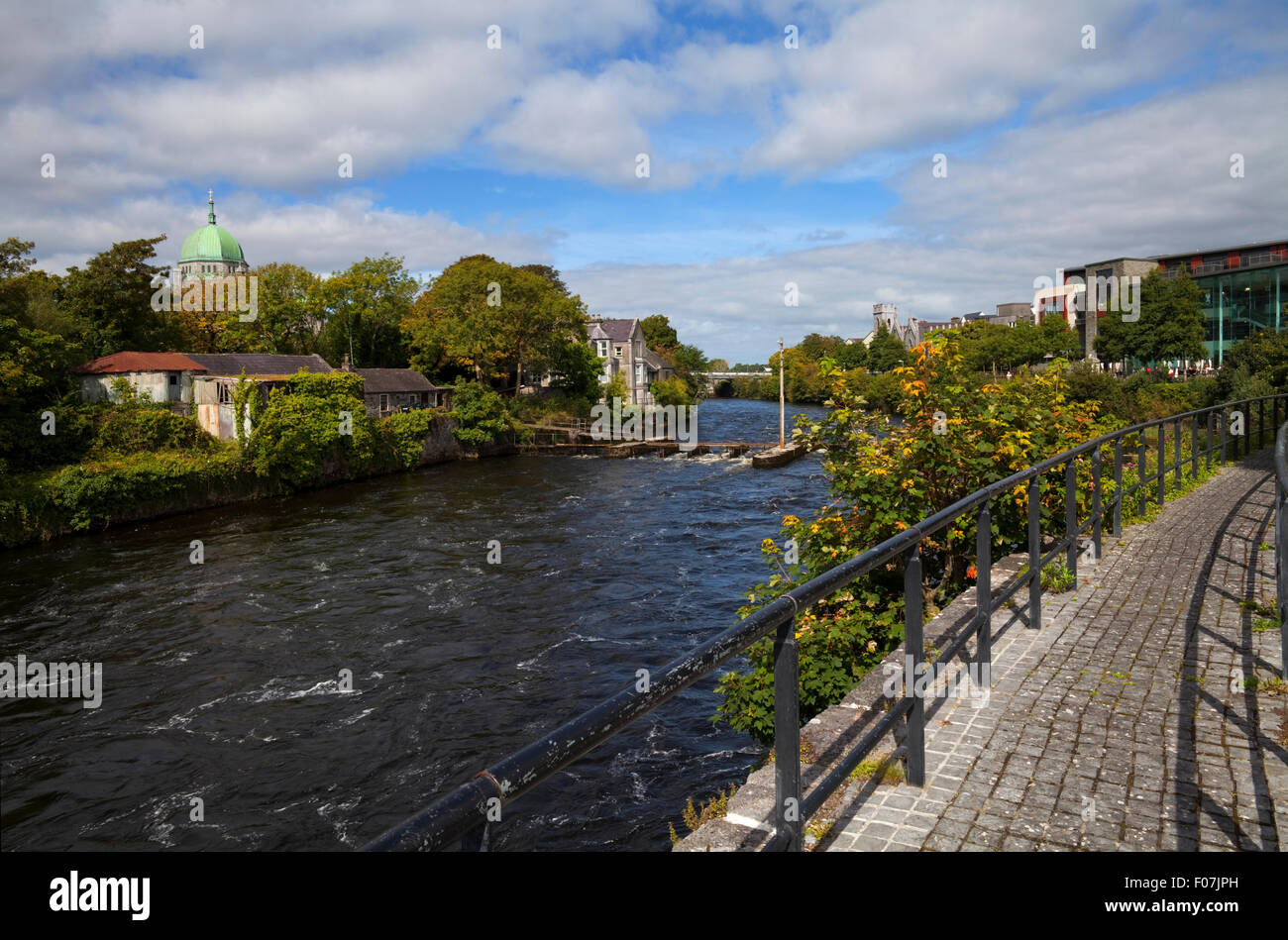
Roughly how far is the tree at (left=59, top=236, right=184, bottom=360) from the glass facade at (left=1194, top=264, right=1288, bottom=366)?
7610 centimetres

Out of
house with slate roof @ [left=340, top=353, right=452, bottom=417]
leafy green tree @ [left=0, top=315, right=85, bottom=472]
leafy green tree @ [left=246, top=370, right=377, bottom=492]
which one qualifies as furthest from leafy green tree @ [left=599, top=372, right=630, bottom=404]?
leafy green tree @ [left=0, top=315, right=85, bottom=472]

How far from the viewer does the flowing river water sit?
1102cm

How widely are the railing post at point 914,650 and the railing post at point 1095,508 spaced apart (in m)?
5.13

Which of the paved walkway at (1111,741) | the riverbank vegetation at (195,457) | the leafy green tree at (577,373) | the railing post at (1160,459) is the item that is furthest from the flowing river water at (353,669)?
the leafy green tree at (577,373)

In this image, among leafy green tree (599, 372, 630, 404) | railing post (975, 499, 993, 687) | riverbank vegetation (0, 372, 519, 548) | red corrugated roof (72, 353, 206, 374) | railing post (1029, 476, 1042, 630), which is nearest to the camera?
railing post (975, 499, 993, 687)

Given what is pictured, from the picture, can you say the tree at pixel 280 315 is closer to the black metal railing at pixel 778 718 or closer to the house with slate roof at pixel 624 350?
the house with slate roof at pixel 624 350

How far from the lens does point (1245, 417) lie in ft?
68.4

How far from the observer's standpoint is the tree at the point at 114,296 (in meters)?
47.2

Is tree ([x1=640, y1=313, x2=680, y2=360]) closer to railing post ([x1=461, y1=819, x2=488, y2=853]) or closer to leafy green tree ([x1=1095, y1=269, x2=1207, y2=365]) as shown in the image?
leafy green tree ([x1=1095, y1=269, x2=1207, y2=365])

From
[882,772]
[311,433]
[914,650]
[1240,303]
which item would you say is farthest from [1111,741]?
[1240,303]

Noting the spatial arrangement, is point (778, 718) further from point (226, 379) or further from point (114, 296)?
point (114, 296)
